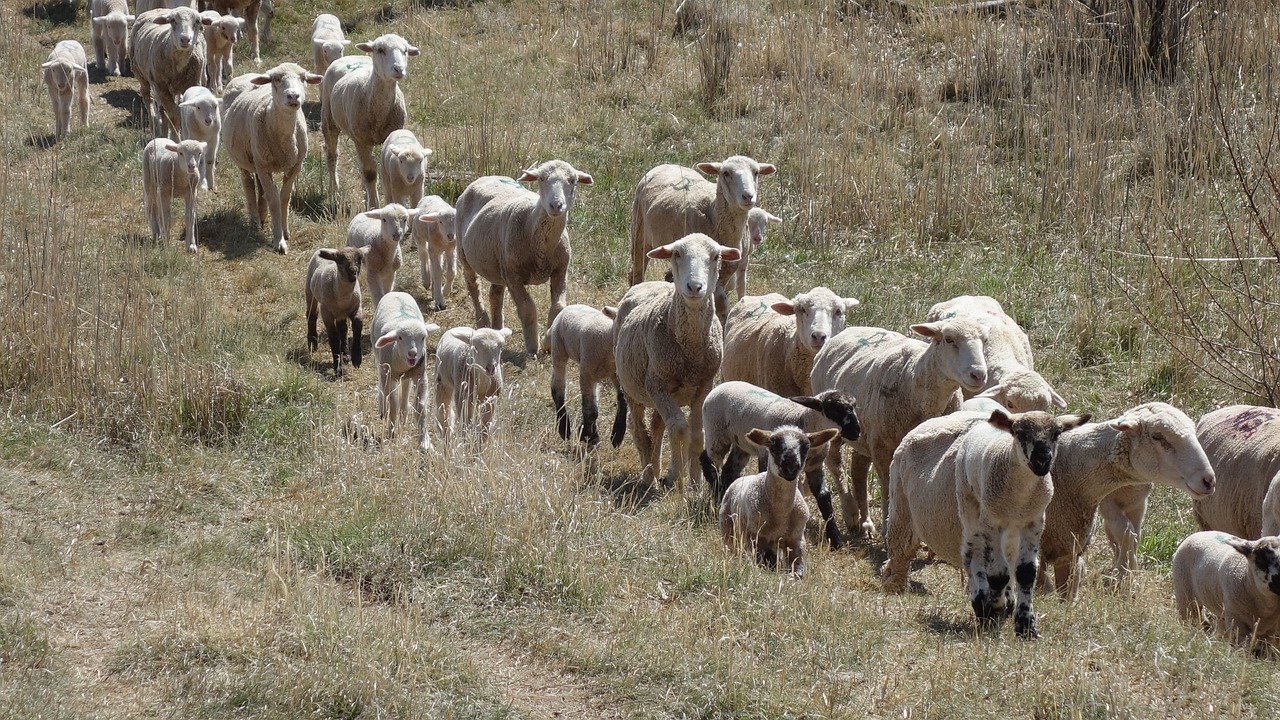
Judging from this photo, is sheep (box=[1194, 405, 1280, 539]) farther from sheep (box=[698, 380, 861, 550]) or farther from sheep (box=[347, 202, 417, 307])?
sheep (box=[347, 202, 417, 307])

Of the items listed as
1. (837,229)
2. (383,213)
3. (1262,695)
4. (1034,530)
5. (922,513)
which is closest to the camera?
(1262,695)

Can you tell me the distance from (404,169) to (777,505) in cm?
713

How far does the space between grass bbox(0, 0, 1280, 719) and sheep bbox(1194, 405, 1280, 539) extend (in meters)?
0.67

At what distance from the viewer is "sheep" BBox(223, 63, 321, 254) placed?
13.9m

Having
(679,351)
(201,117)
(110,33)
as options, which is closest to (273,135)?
(201,117)

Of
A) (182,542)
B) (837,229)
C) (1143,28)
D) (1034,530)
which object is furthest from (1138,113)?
(182,542)

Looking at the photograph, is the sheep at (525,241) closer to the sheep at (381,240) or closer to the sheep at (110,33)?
the sheep at (381,240)

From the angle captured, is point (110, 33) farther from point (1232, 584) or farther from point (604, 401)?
point (1232, 584)

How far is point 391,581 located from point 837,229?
8139 millimetres

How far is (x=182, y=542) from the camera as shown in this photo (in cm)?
738

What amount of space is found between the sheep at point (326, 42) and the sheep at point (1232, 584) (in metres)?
12.9

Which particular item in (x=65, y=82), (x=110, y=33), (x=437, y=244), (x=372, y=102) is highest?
(x=110, y=33)

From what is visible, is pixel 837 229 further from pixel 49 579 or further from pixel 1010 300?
pixel 49 579

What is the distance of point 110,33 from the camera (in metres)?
19.2
